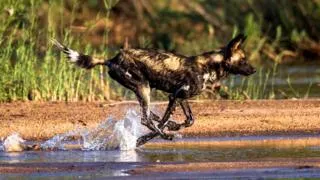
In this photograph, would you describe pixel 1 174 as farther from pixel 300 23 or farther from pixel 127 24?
pixel 127 24

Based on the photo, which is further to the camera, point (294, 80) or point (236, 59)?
point (294, 80)

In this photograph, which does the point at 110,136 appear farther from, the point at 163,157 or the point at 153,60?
the point at 163,157

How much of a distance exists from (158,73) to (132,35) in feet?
50.6

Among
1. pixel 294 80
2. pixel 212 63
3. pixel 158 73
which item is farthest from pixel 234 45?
pixel 294 80

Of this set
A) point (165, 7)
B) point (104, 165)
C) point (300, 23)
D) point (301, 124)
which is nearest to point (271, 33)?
point (300, 23)

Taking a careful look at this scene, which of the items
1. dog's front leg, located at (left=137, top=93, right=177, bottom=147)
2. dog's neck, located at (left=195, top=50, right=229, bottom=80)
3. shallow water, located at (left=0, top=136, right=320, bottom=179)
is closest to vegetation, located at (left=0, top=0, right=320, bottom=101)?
dog's neck, located at (left=195, top=50, right=229, bottom=80)

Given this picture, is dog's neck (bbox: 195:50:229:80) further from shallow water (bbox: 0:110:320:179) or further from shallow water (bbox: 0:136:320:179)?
shallow water (bbox: 0:136:320:179)

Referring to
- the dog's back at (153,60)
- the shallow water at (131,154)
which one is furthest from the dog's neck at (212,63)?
the shallow water at (131,154)

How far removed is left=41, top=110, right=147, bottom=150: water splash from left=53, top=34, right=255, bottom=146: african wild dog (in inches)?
6.6

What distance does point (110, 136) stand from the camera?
40.1 ft

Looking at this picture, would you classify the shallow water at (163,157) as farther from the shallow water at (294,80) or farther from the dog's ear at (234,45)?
the shallow water at (294,80)

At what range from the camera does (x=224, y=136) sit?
12961 mm

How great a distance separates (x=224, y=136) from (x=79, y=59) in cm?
203

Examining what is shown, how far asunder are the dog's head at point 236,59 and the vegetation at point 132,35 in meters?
3.10
